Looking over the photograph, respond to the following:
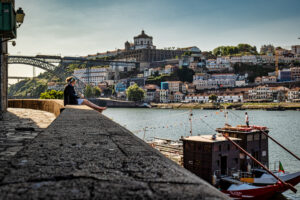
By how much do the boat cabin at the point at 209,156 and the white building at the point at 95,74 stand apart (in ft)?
339

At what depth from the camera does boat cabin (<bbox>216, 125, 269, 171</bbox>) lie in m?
14.5

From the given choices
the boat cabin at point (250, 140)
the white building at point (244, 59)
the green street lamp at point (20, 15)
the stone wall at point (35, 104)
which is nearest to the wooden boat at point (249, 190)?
the boat cabin at point (250, 140)

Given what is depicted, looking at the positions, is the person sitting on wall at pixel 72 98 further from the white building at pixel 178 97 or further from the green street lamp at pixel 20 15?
the white building at pixel 178 97

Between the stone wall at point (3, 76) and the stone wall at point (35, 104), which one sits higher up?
the stone wall at point (3, 76)

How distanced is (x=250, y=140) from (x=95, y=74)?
106778 millimetres

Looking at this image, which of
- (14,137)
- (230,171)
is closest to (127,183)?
(14,137)

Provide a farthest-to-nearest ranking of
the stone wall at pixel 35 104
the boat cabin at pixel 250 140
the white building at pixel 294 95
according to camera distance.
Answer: the white building at pixel 294 95, the boat cabin at pixel 250 140, the stone wall at pixel 35 104

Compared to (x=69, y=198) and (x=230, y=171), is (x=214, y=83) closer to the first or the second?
(x=230, y=171)

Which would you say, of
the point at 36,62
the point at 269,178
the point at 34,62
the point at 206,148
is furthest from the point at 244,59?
the point at 206,148

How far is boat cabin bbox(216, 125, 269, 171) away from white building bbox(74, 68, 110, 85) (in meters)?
102

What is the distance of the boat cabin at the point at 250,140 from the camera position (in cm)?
1455

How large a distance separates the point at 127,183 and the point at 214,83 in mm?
99842

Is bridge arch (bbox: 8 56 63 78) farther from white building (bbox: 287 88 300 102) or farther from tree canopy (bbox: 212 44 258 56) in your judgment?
tree canopy (bbox: 212 44 258 56)

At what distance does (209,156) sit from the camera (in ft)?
40.6
